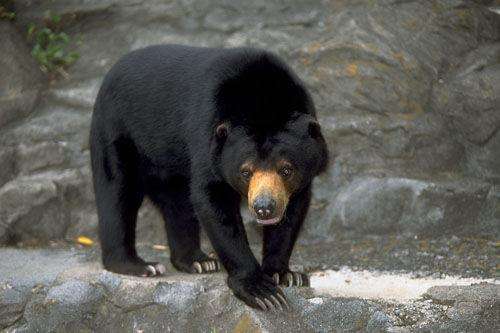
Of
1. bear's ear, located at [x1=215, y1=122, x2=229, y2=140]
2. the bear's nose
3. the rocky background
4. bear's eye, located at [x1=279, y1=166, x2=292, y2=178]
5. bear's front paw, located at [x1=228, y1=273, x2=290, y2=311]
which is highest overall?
bear's ear, located at [x1=215, y1=122, x2=229, y2=140]

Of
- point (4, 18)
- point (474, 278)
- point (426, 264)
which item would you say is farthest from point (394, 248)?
point (4, 18)

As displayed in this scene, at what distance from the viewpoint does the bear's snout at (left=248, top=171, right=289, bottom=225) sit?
4723 millimetres

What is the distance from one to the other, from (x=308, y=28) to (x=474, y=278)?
2817 mm

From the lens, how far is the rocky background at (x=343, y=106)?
6.91 meters

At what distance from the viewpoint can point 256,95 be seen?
5.01 meters

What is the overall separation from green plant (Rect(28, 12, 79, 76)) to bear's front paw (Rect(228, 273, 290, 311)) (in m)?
3.53

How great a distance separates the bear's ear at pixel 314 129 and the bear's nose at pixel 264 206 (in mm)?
484

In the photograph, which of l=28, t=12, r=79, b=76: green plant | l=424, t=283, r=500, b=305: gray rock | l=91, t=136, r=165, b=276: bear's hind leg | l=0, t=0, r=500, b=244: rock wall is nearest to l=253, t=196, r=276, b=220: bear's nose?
l=424, t=283, r=500, b=305: gray rock

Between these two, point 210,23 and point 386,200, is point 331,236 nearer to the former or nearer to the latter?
point 386,200

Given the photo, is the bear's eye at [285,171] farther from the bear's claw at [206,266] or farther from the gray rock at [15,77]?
the gray rock at [15,77]

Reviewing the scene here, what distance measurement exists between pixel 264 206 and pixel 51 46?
386 cm

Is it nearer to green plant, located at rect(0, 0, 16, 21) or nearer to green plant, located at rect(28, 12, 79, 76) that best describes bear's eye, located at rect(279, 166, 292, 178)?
green plant, located at rect(28, 12, 79, 76)

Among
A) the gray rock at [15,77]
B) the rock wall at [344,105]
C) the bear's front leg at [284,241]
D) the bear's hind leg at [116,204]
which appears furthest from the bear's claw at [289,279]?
the gray rock at [15,77]

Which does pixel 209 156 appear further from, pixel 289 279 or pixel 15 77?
pixel 15 77
